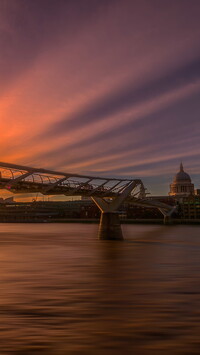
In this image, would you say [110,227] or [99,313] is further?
[110,227]

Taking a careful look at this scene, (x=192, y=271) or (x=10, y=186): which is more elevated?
(x=10, y=186)

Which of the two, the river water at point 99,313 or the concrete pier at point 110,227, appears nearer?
the river water at point 99,313

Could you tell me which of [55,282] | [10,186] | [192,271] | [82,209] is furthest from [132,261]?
[82,209]

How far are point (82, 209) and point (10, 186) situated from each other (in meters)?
131

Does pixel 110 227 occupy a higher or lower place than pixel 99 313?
higher

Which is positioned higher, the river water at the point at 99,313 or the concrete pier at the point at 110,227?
the concrete pier at the point at 110,227

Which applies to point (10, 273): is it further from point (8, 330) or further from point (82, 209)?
point (82, 209)

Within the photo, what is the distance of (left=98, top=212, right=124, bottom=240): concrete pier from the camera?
156 feet

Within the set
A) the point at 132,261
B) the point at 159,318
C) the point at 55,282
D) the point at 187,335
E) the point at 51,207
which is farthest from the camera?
the point at 51,207

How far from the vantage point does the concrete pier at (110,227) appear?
47.6m

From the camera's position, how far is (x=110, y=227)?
47844 millimetres

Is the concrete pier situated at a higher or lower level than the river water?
higher

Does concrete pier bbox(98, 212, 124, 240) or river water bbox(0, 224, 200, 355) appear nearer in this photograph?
river water bbox(0, 224, 200, 355)

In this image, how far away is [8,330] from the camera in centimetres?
821
